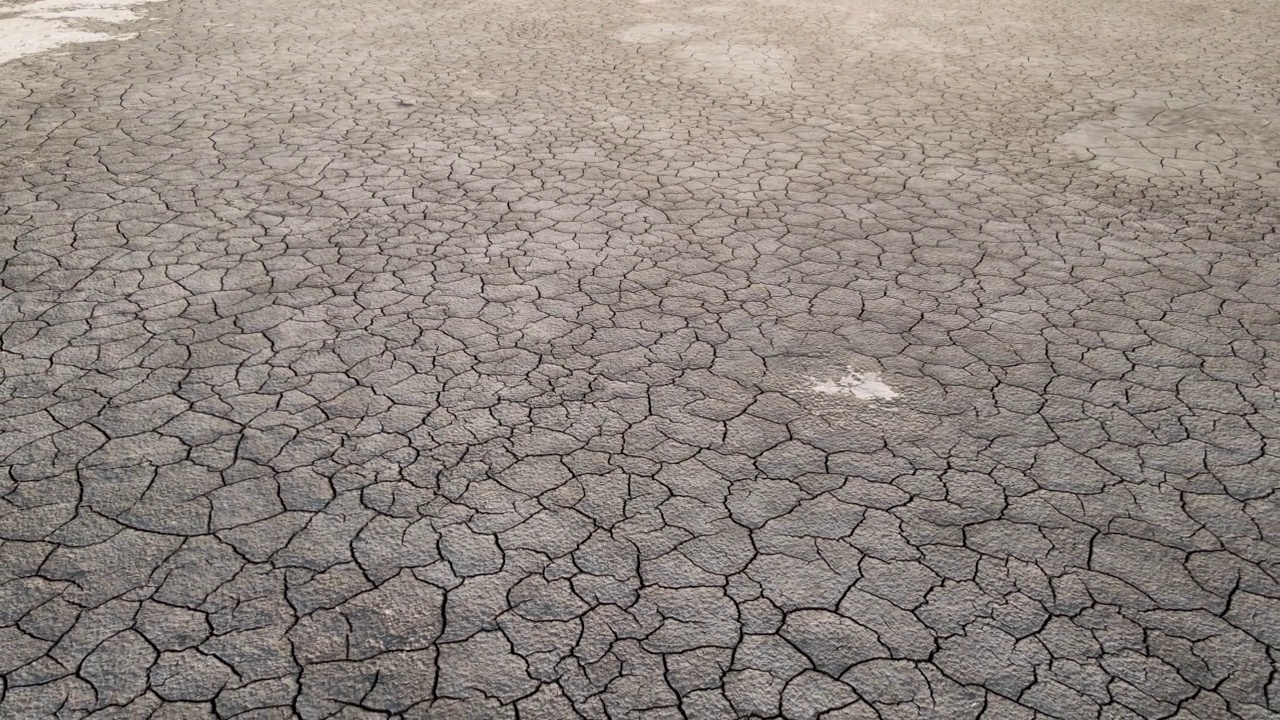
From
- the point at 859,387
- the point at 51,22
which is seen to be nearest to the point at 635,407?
the point at 859,387

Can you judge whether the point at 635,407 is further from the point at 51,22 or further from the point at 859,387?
the point at 51,22

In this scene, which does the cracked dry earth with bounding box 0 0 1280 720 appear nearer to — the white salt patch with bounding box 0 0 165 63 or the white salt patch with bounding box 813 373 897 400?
the white salt patch with bounding box 813 373 897 400

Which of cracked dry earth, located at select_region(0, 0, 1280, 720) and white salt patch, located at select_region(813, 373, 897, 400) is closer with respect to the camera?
cracked dry earth, located at select_region(0, 0, 1280, 720)

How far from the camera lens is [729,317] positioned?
145 inches

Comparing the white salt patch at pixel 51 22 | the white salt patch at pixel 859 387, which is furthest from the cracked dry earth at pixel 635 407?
the white salt patch at pixel 51 22

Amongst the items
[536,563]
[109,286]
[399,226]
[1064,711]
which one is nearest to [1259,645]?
[1064,711]

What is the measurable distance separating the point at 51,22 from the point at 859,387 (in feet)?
26.0

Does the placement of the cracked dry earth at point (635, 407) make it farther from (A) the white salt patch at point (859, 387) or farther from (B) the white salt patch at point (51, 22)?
(B) the white salt patch at point (51, 22)

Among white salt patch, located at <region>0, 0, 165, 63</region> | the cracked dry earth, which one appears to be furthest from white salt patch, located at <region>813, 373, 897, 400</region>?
white salt patch, located at <region>0, 0, 165, 63</region>

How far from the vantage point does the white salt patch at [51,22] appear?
738 centimetres

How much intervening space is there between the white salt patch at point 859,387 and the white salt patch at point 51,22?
6.74 m

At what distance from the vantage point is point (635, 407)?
123 inches

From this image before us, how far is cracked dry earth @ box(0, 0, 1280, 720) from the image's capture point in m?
2.18

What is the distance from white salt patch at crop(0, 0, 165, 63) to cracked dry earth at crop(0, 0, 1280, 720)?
171 centimetres
